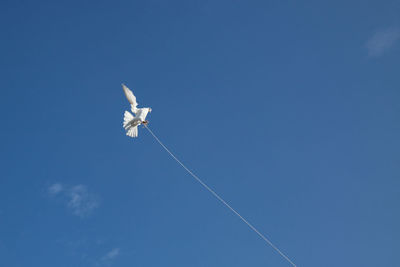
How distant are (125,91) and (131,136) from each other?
216 centimetres

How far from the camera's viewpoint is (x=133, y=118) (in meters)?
26.7

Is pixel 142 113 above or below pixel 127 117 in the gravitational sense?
above

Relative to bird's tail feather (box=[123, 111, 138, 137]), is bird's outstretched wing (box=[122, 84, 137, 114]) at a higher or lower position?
higher

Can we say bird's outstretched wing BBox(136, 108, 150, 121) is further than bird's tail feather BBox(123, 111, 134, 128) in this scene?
No

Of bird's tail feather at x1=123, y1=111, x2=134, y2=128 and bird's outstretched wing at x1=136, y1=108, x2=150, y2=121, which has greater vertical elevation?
bird's outstretched wing at x1=136, y1=108, x2=150, y2=121

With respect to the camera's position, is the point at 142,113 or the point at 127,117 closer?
the point at 142,113

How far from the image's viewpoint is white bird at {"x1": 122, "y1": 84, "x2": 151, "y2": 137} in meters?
26.5

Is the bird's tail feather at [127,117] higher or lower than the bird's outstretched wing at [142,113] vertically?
lower

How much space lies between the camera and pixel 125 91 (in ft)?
86.8

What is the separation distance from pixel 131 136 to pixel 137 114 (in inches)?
42.9

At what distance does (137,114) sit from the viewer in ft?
87.7

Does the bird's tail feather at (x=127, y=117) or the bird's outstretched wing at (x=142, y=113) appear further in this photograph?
the bird's tail feather at (x=127, y=117)

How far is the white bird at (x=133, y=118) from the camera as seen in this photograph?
1045 inches

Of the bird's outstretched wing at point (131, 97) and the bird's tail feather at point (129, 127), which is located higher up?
the bird's outstretched wing at point (131, 97)
